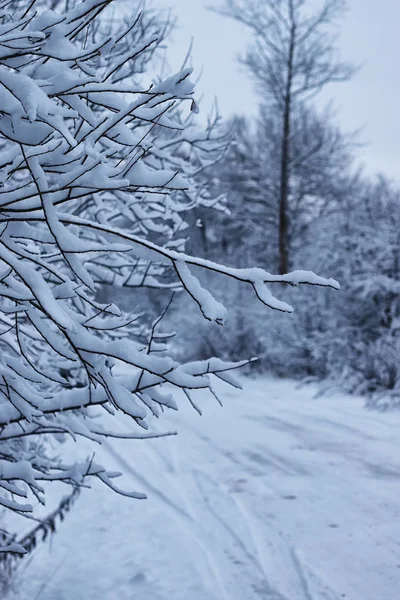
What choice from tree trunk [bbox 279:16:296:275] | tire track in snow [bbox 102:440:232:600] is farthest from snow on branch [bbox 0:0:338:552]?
tree trunk [bbox 279:16:296:275]

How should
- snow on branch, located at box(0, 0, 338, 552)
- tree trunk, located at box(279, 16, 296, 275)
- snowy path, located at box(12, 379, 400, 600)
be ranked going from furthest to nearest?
tree trunk, located at box(279, 16, 296, 275)
snowy path, located at box(12, 379, 400, 600)
snow on branch, located at box(0, 0, 338, 552)

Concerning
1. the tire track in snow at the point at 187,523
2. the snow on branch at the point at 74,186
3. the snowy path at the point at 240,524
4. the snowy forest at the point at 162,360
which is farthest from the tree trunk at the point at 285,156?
the snow on branch at the point at 74,186

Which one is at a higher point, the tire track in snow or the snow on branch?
the snow on branch

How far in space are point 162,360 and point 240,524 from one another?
12.0ft

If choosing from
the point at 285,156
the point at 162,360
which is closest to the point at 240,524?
the point at 162,360

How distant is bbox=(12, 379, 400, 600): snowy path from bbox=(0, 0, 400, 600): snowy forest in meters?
0.02

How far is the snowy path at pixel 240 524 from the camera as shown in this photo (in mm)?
4027

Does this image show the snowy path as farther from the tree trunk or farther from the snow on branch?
the tree trunk

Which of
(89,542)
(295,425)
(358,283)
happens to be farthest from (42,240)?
(358,283)

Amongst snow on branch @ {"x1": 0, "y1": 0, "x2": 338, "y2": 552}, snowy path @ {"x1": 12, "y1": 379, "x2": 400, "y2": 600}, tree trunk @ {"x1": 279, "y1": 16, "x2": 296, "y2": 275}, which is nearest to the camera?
snow on branch @ {"x1": 0, "y1": 0, "x2": 338, "y2": 552}

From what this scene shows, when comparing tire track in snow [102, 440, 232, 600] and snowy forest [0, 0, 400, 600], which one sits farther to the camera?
tire track in snow [102, 440, 232, 600]

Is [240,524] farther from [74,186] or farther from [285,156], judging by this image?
[285,156]

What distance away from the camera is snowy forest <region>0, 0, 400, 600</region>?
175 centimetres

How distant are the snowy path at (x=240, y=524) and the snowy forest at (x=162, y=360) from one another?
2cm
